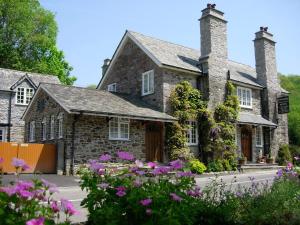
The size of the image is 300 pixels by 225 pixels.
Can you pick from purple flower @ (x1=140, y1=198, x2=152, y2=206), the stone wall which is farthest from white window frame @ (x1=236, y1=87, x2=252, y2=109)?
purple flower @ (x1=140, y1=198, x2=152, y2=206)

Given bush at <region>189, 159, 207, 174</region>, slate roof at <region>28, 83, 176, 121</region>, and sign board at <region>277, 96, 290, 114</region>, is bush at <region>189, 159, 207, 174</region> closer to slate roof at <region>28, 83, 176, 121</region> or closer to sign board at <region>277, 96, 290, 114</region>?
slate roof at <region>28, 83, 176, 121</region>

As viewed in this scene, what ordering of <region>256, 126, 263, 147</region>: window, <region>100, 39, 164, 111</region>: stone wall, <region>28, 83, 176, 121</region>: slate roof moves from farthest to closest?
<region>256, 126, 263, 147</region>: window, <region>100, 39, 164, 111</region>: stone wall, <region>28, 83, 176, 121</region>: slate roof

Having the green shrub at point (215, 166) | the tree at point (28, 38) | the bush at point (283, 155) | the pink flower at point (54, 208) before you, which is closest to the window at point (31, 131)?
the green shrub at point (215, 166)

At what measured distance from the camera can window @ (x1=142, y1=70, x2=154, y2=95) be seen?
2364cm

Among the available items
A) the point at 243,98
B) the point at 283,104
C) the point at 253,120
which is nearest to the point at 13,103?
the point at 243,98

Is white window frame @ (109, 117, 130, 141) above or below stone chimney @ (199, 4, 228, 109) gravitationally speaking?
below

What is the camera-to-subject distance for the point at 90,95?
2161cm

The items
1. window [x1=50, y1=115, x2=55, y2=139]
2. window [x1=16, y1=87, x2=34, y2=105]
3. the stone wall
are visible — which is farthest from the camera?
window [x1=16, y1=87, x2=34, y2=105]

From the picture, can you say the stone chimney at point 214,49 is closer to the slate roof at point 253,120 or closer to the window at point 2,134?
the slate roof at point 253,120

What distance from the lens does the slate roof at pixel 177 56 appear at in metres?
23.4

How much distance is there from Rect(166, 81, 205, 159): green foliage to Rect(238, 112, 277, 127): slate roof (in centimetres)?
391

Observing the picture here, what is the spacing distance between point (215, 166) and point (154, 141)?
401 cm

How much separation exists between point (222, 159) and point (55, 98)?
10957 mm

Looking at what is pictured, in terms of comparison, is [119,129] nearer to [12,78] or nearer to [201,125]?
[201,125]
